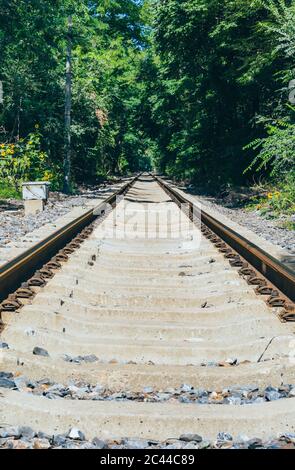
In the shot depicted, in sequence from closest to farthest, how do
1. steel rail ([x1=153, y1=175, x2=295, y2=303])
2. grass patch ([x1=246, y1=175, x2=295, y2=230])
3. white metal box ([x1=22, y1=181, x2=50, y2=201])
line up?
1. steel rail ([x1=153, y1=175, x2=295, y2=303])
2. grass patch ([x1=246, y1=175, x2=295, y2=230])
3. white metal box ([x1=22, y1=181, x2=50, y2=201])

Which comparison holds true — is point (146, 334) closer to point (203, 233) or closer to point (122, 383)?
point (122, 383)

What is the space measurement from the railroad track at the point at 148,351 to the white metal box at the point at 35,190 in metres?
6.19

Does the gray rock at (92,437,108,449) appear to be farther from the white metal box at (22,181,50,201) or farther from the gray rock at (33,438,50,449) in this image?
the white metal box at (22,181,50,201)

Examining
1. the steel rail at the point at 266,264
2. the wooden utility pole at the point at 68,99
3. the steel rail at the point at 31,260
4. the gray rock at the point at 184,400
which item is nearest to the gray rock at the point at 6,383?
the gray rock at the point at 184,400

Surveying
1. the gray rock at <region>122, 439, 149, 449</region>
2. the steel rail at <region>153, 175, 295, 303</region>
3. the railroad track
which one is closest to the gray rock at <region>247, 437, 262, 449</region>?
the railroad track

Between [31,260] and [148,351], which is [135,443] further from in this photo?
[31,260]

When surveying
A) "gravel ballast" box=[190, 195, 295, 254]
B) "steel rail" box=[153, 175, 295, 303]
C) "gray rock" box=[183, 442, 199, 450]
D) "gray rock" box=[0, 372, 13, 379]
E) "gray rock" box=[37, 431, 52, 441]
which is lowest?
"gravel ballast" box=[190, 195, 295, 254]

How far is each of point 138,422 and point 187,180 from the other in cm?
3836

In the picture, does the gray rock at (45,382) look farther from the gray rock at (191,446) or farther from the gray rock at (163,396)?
the gray rock at (191,446)

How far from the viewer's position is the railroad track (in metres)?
2.64

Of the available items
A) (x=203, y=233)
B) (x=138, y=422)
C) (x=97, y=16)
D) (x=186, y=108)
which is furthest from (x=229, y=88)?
(x=97, y=16)

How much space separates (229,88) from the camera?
23.8 m

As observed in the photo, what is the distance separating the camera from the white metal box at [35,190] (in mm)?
12828

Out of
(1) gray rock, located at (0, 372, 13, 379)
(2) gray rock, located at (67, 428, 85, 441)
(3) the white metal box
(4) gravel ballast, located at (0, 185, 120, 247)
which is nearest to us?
(2) gray rock, located at (67, 428, 85, 441)
